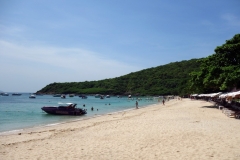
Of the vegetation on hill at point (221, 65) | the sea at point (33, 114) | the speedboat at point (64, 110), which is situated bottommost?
the sea at point (33, 114)

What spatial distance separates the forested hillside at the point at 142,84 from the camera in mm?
139125

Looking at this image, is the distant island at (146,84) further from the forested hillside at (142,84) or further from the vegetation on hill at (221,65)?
the vegetation on hill at (221,65)

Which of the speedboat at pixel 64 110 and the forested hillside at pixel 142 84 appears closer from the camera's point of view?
the speedboat at pixel 64 110

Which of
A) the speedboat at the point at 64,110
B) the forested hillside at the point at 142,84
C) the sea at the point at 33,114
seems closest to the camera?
the sea at the point at 33,114

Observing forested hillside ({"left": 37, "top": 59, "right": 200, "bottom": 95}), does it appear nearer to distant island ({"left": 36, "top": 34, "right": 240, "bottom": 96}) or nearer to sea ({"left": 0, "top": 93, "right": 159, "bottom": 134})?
distant island ({"left": 36, "top": 34, "right": 240, "bottom": 96})

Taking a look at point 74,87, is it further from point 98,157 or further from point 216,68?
point 98,157

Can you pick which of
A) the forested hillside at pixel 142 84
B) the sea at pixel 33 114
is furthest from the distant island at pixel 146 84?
the sea at pixel 33 114

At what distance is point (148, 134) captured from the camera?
40.9ft

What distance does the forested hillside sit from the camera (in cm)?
13912

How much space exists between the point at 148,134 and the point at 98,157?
4.55 metres

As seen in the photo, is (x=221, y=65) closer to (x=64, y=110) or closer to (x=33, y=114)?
(x=64, y=110)

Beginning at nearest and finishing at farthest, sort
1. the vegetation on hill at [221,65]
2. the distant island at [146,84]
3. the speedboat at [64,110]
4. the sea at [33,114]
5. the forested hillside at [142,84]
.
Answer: the sea at [33,114] < the vegetation on hill at [221,65] < the speedboat at [64,110] < the distant island at [146,84] < the forested hillside at [142,84]

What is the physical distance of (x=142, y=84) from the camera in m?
156

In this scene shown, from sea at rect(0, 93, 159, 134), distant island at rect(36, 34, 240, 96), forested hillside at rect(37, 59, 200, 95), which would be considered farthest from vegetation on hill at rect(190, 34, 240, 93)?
forested hillside at rect(37, 59, 200, 95)
